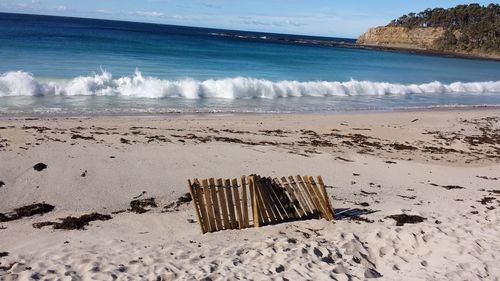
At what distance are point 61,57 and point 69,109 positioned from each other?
2250cm

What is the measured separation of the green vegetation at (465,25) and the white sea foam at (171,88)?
303ft

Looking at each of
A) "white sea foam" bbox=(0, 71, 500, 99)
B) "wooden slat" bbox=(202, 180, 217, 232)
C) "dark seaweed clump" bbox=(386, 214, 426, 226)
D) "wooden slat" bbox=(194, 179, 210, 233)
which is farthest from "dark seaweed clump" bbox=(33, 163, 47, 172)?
"white sea foam" bbox=(0, 71, 500, 99)

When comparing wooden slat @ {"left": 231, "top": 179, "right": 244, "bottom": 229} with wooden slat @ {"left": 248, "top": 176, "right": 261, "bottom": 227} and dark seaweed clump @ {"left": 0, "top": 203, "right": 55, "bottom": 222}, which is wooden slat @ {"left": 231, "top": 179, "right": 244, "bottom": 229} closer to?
wooden slat @ {"left": 248, "top": 176, "right": 261, "bottom": 227}

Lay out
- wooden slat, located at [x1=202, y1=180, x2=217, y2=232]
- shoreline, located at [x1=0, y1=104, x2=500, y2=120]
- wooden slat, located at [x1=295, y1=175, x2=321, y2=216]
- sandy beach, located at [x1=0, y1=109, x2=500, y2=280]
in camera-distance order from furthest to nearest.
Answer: shoreline, located at [x1=0, y1=104, x2=500, y2=120] → wooden slat, located at [x1=295, y1=175, x2=321, y2=216] → wooden slat, located at [x1=202, y1=180, x2=217, y2=232] → sandy beach, located at [x1=0, y1=109, x2=500, y2=280]

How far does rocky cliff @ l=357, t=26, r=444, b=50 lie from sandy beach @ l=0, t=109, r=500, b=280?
124 meters

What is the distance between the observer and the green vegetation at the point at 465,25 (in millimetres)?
114250

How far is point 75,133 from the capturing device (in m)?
13.0

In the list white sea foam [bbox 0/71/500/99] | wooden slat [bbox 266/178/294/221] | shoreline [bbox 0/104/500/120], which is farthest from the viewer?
white sea foam [bbox 0/71/500/99]

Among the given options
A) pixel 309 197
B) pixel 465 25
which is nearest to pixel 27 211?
pixel 309 197

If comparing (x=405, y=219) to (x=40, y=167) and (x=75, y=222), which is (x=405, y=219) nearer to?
(x=75, y=222)

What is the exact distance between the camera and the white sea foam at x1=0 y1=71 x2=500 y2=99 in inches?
851

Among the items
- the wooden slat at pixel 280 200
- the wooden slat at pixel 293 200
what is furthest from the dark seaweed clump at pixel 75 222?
the wooden slat at pixel 293 200

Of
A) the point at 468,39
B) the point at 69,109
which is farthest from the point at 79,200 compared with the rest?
the point at 468,39

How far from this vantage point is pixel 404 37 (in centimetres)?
13912
